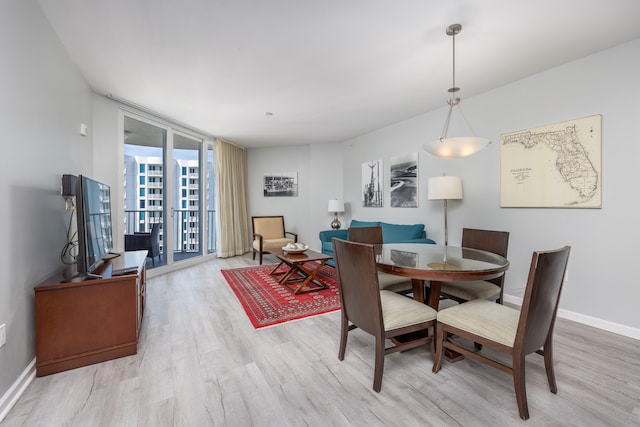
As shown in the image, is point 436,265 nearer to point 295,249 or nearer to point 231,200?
point 295,249

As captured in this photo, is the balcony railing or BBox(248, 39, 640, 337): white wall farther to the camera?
the balcony railing

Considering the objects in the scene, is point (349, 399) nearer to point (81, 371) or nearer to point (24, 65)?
point (81, 371)

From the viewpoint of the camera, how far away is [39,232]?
6.42 feet

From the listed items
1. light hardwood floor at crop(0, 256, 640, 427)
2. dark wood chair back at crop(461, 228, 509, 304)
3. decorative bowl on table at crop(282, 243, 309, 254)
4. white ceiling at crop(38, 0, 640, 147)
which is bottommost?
light hardwood floor at crop(0, 256, 640, 427)

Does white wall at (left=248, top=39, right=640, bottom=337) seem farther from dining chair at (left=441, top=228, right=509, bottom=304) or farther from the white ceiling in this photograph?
dining chair at (left=441, top=228, right=509, bottom=304)

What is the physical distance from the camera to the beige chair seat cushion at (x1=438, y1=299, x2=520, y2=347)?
60.0 inches

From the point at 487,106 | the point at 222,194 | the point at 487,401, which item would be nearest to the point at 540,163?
the point at 487,106

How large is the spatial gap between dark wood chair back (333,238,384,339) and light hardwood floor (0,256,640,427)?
0.39 m

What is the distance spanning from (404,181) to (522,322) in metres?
3.31

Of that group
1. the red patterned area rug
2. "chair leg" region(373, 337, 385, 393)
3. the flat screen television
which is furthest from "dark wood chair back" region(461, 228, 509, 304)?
the flat screen television

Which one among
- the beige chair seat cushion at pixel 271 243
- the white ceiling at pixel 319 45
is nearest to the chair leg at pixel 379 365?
the white ceiling at pixel 319 45

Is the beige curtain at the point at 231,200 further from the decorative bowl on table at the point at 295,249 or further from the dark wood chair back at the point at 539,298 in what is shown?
the dark wood chair back at the point at 539,298

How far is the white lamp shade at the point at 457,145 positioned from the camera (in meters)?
2.15

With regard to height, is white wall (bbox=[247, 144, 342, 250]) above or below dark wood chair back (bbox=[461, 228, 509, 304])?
above
